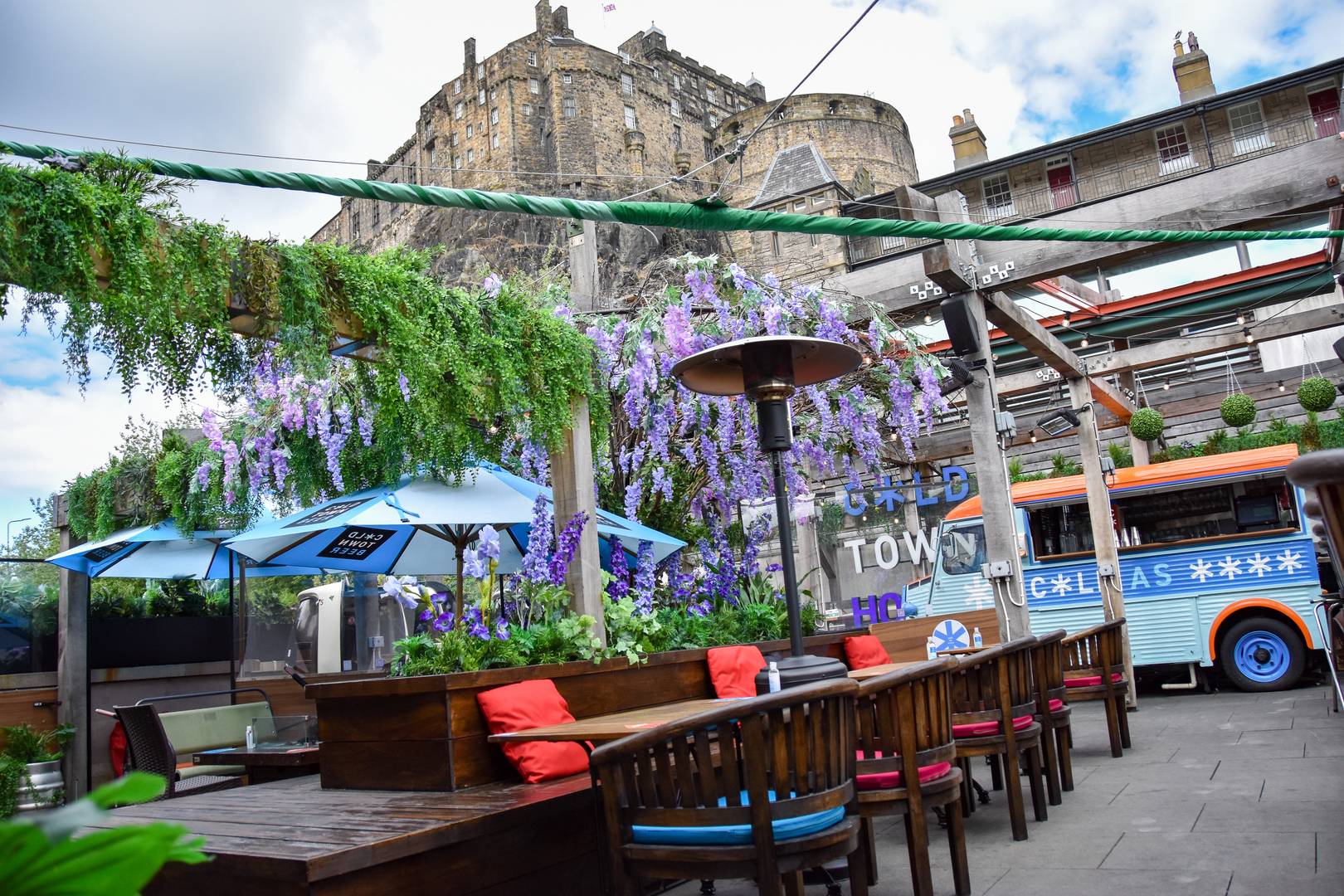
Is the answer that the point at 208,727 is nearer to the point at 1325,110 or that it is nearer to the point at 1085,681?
the point at 1085,681

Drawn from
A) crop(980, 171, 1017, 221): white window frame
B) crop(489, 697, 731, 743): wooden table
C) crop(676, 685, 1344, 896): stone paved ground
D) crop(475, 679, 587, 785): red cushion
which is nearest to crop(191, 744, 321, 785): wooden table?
crop(475, 679, 587, 785): red cushion

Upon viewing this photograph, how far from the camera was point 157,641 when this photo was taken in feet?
28.2

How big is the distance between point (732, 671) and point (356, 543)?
11.9 feet

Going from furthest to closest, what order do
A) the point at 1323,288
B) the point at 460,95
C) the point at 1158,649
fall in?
the point at 460,95
the point at 1323,288
the point at 1158,649

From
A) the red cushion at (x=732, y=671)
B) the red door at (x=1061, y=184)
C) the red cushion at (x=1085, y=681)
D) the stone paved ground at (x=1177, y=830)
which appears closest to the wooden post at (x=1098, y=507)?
the stone paved ground at (x=1177, y=830)

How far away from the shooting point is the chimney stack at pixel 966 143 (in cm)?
2741

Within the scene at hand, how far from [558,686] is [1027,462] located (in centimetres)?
1704

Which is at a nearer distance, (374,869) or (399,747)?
(374,869)

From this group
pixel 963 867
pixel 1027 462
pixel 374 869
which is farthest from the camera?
pixel 1027 462

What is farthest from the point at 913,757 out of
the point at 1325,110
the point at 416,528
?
the point at 1325,110

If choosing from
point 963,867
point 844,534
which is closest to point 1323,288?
point 844,534

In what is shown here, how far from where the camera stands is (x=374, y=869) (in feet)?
8.47

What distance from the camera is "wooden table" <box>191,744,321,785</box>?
4.66 metres

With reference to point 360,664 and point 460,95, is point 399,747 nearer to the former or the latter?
point 360,664
